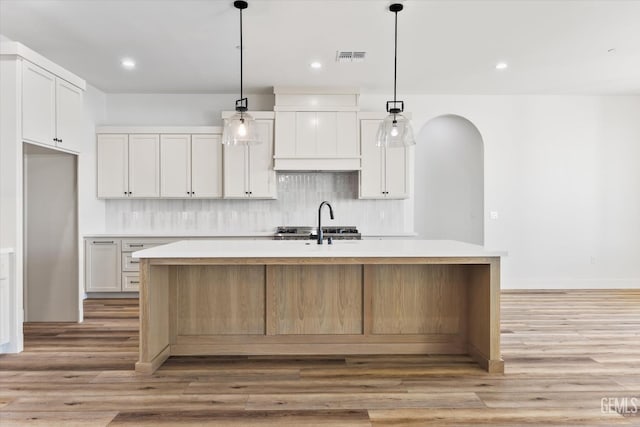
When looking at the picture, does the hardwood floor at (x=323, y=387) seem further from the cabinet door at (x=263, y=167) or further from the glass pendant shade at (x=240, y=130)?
the cabinet door at (x=263, y=167)

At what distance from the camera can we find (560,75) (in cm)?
521

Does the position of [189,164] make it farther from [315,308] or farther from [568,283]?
[568,283]

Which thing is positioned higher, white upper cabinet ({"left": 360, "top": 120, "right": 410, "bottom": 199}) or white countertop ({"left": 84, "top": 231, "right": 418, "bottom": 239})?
white upper cabinet ({"left": 360, "top": 120, "right": 410, "bottom": 199})

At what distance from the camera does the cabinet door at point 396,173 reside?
566 cm

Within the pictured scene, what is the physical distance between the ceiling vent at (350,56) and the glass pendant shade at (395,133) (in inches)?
57.8

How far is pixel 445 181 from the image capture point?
260 inches

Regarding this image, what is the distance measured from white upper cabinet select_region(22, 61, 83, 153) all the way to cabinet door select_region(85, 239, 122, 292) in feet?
5.18

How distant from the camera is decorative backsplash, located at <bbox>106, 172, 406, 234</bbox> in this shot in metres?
6.02

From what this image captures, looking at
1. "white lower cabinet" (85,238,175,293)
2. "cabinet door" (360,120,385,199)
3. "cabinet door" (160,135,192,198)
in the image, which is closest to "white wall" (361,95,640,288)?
"cabinet door" (360,120,385,199)

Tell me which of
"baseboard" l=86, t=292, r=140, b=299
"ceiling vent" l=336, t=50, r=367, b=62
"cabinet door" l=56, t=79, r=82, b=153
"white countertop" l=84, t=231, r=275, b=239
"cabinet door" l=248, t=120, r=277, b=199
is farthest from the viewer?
"cabinet door" l=248, t=120, r=277, b=199

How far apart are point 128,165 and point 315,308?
12.6 ft

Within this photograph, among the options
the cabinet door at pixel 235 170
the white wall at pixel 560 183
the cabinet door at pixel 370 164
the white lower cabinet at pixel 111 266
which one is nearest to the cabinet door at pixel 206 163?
the cabinet door at pixel 235 170

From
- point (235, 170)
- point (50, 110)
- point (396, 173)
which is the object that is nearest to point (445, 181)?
point (396, 173)

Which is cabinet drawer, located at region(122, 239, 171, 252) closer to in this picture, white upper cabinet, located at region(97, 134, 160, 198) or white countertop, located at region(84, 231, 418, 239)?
white countertop, located at region(84, 231, 418, 239)
